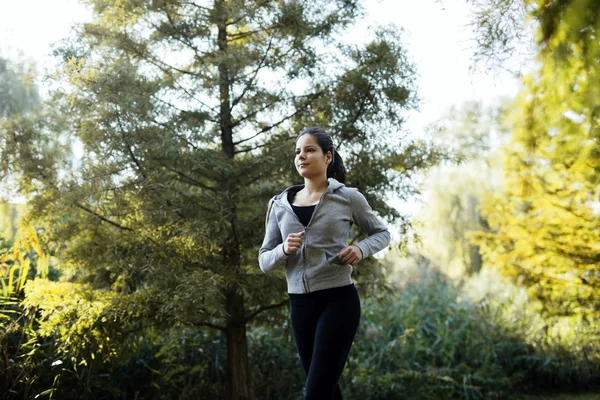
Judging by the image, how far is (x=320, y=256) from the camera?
2480 mm

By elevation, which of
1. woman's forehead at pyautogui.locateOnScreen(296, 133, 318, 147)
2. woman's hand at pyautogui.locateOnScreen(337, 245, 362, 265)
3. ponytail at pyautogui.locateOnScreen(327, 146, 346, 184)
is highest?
woman's forehead at pyautogui.locateOnScreen(296, 133, 318, 147)

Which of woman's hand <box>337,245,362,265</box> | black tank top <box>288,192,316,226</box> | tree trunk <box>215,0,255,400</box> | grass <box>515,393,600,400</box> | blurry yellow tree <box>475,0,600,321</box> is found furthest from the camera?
blurry yellow tree <box>475,0,600,321</box>

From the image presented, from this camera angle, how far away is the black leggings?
2.35 metres

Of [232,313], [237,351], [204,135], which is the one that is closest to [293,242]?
[204,135]

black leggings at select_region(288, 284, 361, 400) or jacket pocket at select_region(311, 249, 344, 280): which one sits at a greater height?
jacket pocket at select_region(311, 249, 344, 280)

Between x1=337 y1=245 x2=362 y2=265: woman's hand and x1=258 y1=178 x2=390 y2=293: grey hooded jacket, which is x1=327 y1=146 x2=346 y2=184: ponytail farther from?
x1=337 y1=245 x2=362 y2=265: woman's hand

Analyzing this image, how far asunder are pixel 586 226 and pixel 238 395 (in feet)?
12.7

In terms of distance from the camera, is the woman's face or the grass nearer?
the woman's face

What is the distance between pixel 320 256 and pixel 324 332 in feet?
1.00

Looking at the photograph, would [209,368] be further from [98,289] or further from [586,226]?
[586,226]

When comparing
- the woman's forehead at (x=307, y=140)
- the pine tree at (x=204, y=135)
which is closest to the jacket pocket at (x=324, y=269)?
the woman's forehead at (x=307, y=140)

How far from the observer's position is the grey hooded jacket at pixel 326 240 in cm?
246

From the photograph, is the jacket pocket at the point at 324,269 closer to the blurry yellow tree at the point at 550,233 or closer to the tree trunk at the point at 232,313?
the tree trunk at the point at 232,313

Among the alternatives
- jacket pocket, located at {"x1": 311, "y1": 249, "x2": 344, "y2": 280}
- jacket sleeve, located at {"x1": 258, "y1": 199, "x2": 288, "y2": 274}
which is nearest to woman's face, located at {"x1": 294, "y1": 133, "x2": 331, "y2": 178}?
jacket sleeve, located at {"x1": 258, "y1": 199, "x2": 288, "y2": 274}
